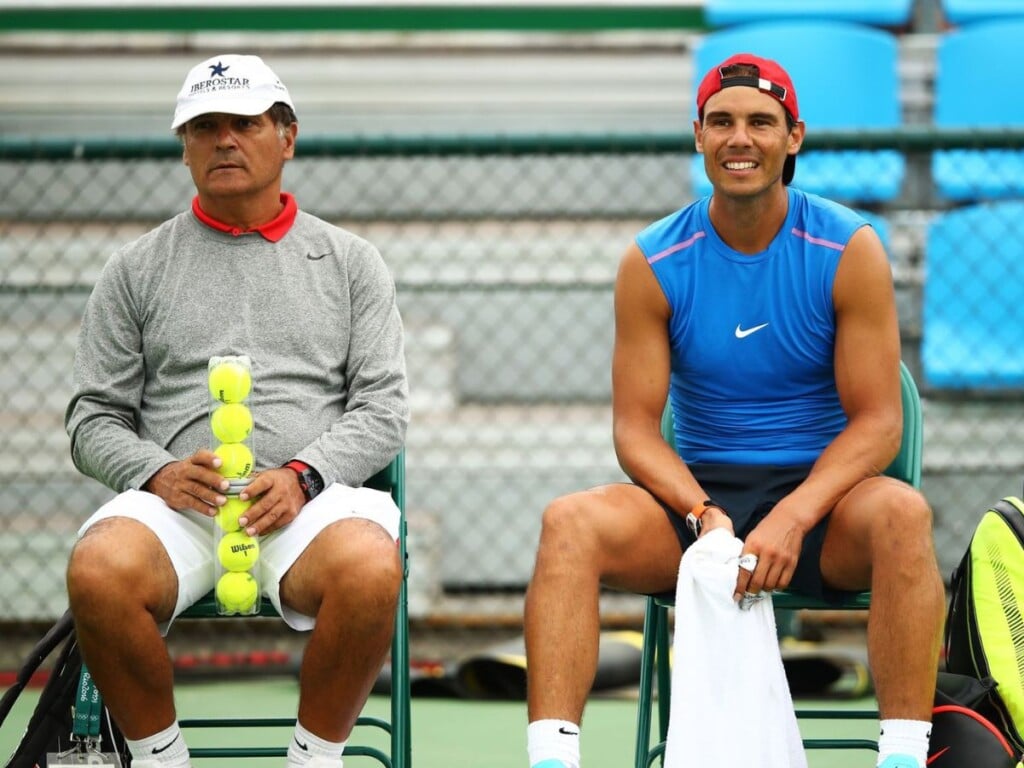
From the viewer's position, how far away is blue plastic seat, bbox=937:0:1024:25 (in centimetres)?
591

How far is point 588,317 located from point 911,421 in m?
2.82

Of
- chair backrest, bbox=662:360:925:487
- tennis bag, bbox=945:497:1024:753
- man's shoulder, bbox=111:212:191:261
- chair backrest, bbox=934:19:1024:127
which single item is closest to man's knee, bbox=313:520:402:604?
man's shoulder, bbox=111:212:191:261

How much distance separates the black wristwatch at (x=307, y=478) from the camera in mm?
2936

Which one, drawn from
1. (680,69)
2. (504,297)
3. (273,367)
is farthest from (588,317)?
(273,367)

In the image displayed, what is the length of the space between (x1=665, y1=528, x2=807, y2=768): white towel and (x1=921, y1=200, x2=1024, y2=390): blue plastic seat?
115 inches

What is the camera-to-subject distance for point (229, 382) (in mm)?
2812

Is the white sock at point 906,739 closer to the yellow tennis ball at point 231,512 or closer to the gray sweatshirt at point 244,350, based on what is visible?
the gray sweatshirt at point 244,350

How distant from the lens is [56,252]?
550 cm

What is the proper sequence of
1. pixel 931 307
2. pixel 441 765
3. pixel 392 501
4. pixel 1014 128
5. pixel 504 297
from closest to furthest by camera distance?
pixel 392 501 → pixel 441 765 → pixel 1014 128 → pixel 931 307 → pixel 504 297

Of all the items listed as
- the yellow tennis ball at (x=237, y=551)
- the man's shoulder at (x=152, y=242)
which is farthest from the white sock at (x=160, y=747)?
the man's shoulder at (x=152, y=242)

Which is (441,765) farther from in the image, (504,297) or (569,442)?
(504,297)

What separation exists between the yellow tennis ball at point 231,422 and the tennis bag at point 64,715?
470mm

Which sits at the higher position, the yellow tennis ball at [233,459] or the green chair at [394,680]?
the yellow tennis ball at [233,459]

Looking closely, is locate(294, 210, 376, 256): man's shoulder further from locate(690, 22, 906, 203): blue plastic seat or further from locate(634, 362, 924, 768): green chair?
locate(690, 22, 906, 203): blue plastic seat
